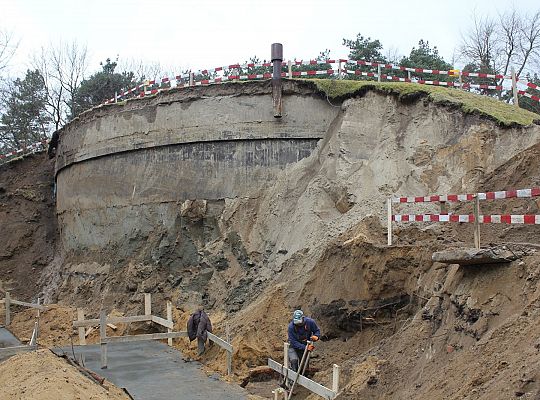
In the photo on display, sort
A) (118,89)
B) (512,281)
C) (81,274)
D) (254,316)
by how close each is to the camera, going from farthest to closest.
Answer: (118,89) < (81,274) < (254,316) < (512,281)

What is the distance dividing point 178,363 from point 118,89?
86.6 ft

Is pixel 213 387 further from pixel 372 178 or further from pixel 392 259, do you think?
pixel 372 178

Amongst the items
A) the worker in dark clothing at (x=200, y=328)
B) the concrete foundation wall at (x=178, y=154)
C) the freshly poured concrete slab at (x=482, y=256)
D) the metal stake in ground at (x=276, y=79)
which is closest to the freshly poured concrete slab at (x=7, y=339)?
the concrete foundation wall at (x=178, y=154)

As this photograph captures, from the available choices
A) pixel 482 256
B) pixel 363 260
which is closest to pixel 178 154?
pixel 363 260

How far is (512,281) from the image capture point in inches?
280

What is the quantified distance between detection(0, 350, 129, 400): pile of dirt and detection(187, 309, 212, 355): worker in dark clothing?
2.68 metres

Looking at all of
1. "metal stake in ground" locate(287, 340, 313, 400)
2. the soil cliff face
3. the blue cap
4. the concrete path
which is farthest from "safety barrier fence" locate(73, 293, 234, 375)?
"metal stake in ground" locate(287, 340, 313, 400)

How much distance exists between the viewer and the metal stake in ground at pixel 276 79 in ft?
51.4

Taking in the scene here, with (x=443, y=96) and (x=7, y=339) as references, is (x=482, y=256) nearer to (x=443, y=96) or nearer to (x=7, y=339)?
(x=443, y=96)

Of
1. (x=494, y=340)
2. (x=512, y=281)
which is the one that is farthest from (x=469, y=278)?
(x=494, y=340)

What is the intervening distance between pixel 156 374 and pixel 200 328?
60.5 inches

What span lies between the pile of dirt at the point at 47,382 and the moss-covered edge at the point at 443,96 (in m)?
9.41

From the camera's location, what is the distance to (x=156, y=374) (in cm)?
1155

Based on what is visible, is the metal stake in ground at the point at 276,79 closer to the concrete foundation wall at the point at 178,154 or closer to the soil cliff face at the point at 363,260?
the concrete foundation wall at the point at 178,154
